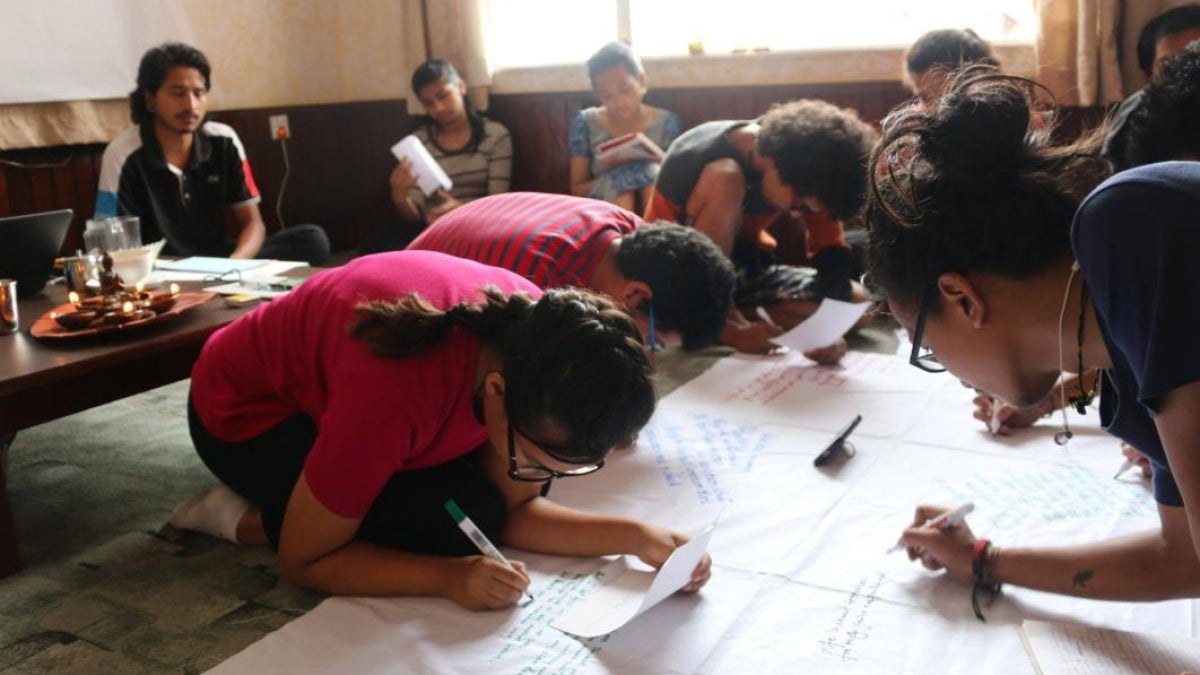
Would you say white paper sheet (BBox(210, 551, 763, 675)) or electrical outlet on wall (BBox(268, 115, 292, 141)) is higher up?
electrical outlet on wall (BBox(268, 115, 292, 141))

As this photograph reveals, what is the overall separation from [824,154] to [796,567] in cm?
109

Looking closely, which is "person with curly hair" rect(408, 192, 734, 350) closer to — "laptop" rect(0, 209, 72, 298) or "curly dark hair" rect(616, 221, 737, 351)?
"curly dark hair" rect(616, 221, 737, 351)

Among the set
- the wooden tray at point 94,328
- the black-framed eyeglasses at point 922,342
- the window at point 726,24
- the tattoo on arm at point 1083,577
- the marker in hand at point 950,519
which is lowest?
the tattoo on arm at point 1083,577

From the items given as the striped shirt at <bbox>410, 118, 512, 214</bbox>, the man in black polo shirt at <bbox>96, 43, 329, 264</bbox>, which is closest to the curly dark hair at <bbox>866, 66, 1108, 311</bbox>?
the man in black polo shirt at <bbox>96, 43, 329, 264</bbox>

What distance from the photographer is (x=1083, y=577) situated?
1225 millimetres

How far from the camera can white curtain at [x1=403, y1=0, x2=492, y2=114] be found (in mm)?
4066

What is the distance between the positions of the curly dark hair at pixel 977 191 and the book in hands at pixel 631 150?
2.50m

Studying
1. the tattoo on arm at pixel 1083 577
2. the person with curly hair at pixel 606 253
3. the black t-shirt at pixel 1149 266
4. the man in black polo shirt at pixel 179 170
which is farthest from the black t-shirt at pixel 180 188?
the black t-shirt at pixel 1149 266

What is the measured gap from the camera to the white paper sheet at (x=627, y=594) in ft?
4.12

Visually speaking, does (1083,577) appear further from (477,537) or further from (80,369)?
(80,369)

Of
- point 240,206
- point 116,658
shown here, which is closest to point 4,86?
point 240,206

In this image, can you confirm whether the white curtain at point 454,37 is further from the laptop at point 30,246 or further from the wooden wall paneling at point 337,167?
the laptop at point 30,246

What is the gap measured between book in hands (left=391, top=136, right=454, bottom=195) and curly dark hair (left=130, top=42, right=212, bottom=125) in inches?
29.5

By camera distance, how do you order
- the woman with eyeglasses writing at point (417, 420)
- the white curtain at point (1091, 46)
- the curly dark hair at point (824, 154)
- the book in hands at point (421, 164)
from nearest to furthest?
the woman with eyeglasses writing at point (417, 420)
the curly dark hair at point (824, 154)
the white curtain at point (1091, 46)
the book in hands at point (421, 164)
